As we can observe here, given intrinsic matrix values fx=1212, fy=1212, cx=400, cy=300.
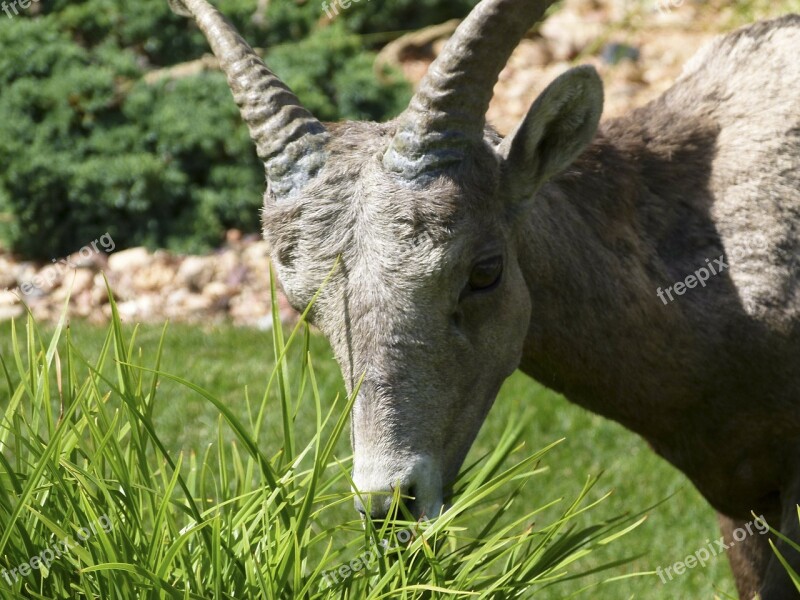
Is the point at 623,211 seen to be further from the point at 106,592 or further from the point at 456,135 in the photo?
the point at 106,592

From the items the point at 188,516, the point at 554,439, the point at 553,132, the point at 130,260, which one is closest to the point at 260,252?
the point at 130,260

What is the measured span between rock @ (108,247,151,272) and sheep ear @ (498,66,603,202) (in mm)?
5317

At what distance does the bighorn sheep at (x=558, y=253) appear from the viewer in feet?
12.1

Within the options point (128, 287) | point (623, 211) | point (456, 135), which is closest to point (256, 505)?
point (456, 135)

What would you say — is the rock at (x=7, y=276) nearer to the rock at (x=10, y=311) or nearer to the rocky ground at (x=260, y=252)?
the rocky ground at (x=260, y=252)

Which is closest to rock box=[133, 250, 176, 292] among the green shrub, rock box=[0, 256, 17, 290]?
the green shrub

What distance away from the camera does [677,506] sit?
6672 millimetres

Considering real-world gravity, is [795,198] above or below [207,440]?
above

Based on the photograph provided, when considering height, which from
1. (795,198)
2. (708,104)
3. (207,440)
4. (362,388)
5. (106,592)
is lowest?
(207,440)

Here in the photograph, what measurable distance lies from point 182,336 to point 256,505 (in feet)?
13.9

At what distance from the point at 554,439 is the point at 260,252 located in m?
2.93

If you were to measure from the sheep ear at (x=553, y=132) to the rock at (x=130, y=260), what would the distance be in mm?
5317

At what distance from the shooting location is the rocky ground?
28.2 feet

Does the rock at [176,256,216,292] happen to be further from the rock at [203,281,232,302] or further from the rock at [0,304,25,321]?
the rock at [0,304,25,321]
